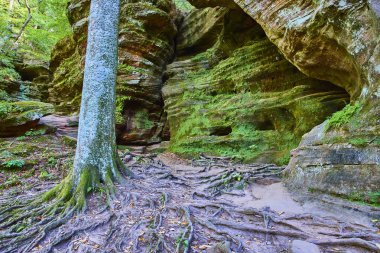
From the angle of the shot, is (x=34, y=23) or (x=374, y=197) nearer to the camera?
(x=374, y=197)

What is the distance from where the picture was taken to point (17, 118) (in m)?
10.8

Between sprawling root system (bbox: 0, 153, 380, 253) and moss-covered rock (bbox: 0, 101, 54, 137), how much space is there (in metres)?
6.68

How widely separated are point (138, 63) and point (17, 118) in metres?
5.87

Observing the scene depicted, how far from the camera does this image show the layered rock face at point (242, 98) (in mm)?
8188

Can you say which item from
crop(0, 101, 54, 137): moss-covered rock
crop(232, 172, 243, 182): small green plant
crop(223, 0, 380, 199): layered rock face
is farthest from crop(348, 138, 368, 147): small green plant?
crop(0, 101, 54, 137): moss-covered rock

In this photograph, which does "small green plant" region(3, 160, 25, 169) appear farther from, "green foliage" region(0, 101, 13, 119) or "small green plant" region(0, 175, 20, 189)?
"green foliage" region(0, 101, 13, 119)

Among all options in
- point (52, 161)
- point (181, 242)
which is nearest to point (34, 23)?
point (52, 161)

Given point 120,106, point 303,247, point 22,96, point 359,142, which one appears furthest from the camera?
point 22,96

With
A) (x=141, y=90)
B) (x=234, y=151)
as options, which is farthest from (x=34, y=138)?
(x=234, y=151)

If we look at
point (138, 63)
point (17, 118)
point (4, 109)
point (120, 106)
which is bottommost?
point (17, 118)

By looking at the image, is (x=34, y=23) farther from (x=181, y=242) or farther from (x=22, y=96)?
(x=181, y=242)

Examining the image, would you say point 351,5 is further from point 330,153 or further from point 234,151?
point 234,151

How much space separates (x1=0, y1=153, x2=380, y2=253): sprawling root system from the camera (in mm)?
3336

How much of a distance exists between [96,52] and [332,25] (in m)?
5.36
